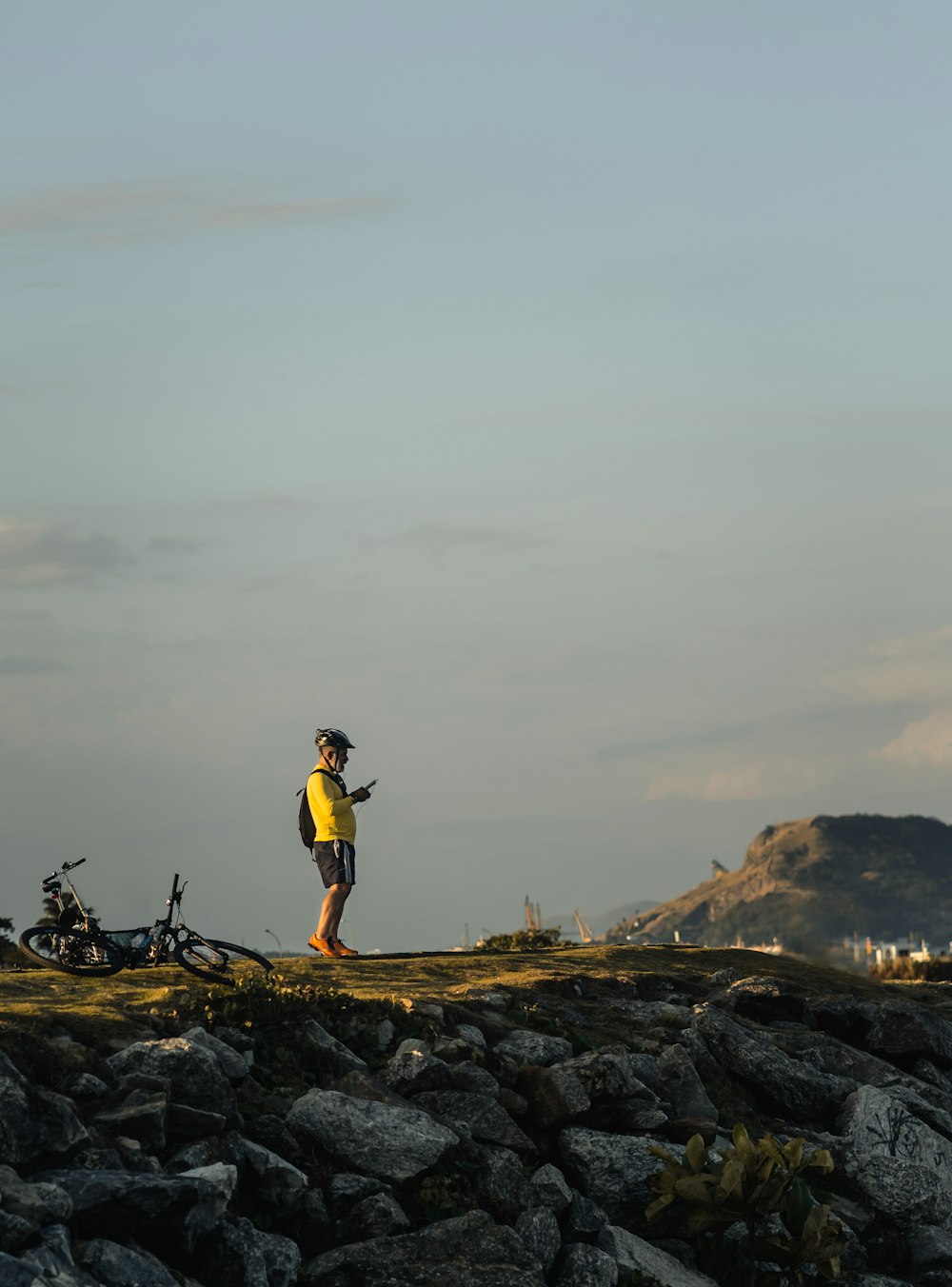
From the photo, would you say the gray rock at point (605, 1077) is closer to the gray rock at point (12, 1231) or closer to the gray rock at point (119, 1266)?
the gray rock at point (119, 1266)

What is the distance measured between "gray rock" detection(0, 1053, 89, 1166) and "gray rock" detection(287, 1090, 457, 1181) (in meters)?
2.63

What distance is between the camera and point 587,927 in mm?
45125

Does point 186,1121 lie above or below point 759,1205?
above

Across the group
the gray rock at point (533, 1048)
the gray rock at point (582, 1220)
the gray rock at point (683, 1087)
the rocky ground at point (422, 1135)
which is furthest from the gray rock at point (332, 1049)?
the gray rock at point (683, 1087)

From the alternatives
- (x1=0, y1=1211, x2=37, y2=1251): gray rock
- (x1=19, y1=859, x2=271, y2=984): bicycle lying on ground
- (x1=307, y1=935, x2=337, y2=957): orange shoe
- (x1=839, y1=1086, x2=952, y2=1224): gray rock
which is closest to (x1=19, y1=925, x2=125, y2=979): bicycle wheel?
(x1=19, y1=859, x2=271, y2=984): bicycle lying on ground

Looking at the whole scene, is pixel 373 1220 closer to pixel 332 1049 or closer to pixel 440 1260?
pixel 440 1260

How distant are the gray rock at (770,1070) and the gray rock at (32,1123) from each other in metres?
10.3

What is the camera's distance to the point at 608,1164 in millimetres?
17688

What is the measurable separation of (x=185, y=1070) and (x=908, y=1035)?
1301cm

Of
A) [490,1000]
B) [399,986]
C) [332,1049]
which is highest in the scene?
[399,986]

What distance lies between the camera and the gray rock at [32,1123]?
1376 cm

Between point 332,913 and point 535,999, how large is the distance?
12.9 ft

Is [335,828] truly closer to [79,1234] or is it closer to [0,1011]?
[0,1011]

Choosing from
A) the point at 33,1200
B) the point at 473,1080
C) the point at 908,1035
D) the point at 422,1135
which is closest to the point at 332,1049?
the point at 473,1080
